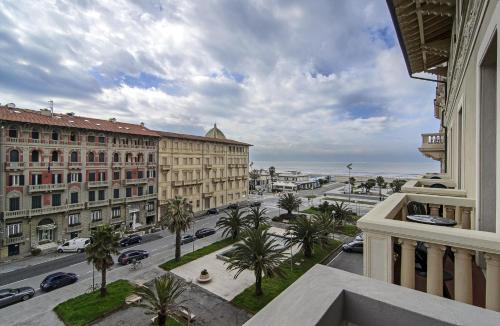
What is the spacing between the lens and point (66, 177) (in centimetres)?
2880

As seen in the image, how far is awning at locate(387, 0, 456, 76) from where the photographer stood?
21.9 ft

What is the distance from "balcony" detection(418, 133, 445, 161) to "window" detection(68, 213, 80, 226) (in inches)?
1375

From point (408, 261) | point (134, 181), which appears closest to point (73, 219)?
point (134, 181)

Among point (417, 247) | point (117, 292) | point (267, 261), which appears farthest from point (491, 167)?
point (117, 292)

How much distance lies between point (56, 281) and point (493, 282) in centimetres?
2553

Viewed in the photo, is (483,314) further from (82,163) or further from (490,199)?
(82,163)

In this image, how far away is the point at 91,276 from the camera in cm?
2123

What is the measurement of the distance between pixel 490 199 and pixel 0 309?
2563 cm

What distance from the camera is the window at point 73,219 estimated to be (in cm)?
2898

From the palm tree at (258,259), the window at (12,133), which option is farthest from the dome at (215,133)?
the palm tree at (258,259)

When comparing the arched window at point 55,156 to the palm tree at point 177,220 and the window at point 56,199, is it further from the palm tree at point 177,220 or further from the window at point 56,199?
the palm tree at point 177,220

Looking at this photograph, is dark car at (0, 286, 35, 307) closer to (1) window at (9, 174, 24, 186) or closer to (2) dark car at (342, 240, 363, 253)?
(1) window at (9, 174, 24, 186)

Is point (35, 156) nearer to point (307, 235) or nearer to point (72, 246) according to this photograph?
point (72, 246)

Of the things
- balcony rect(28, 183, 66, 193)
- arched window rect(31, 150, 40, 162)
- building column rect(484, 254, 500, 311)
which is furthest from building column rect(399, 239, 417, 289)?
arched window rect(31, 150, 40, 162)
